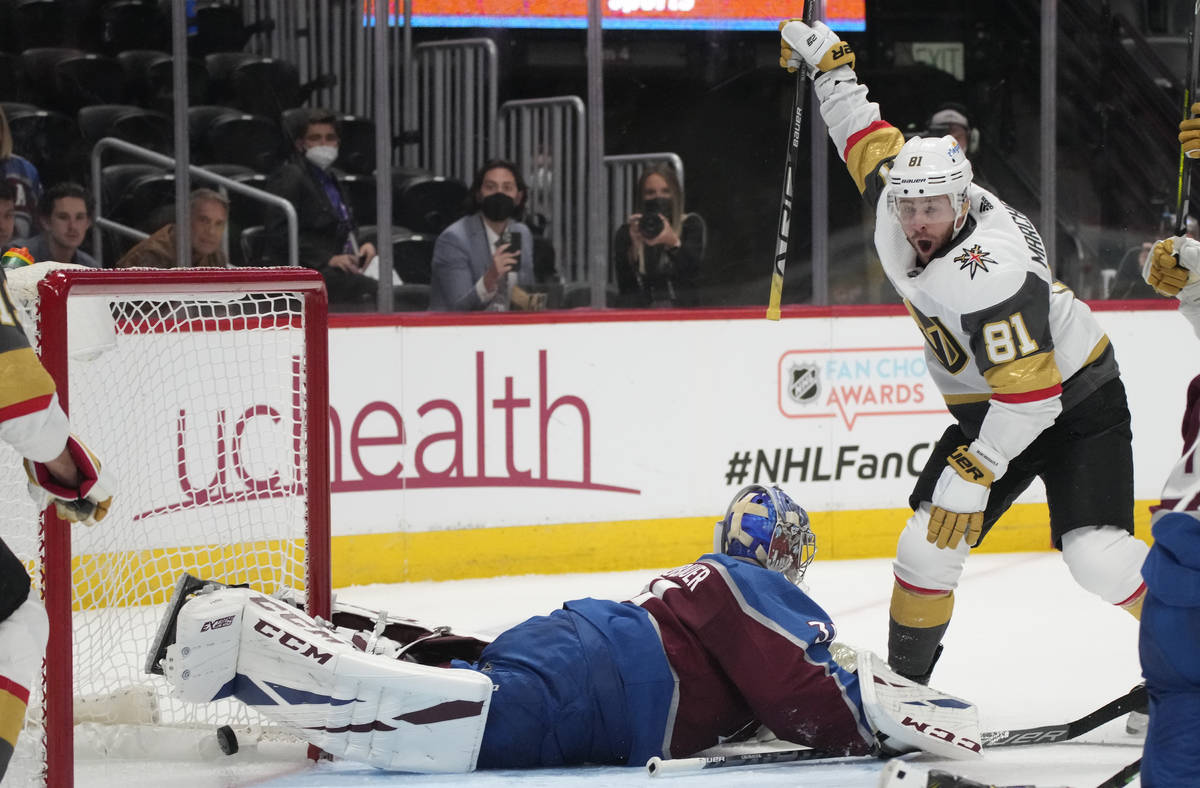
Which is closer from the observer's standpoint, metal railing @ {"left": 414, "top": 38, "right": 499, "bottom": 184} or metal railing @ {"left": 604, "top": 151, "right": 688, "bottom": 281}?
metal railing @ {"left": 414, "top": 38, "right": 499, "bottom": 184}

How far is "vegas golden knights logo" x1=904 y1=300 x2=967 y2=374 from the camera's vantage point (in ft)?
9.95

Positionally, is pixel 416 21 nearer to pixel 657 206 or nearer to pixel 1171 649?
pixel 657 206

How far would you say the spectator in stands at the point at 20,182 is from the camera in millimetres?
4543

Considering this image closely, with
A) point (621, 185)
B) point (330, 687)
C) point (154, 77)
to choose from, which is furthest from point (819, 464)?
point (330, 687)

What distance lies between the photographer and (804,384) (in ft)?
17.0

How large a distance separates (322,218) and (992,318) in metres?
2.73

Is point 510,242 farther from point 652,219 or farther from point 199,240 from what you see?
point 199,240

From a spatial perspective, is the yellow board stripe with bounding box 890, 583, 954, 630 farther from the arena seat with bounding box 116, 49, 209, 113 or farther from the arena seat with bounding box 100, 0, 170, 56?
the arena seat with bounding box 100, 0, 170, 56

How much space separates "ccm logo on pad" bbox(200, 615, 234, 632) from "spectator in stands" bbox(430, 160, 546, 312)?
257 centimetres

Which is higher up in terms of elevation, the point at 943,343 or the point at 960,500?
the point at 943,343

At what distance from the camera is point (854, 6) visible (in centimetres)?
554

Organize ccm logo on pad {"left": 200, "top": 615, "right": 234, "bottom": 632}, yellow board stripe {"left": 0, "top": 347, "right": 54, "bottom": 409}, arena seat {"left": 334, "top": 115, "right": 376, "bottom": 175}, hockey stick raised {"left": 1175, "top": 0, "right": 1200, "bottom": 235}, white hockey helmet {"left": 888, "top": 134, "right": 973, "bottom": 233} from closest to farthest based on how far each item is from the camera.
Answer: yellow board stripe {"left": 0, "top": 347, "right": 54, "bottom": 409} < ccm logo on pad {"left": 200, "top": 615, "right": 234, "bottom": 632} < white hockey helmet {"left": 888, "top": 134, "right": 973, "bottom": 233} < hockey stick raised {"left": 1175, "top": 0, "right": 1200, "bottom": 235} < arena seat {"left": 334, "top": 115, "right": 376, "bottom": 175}

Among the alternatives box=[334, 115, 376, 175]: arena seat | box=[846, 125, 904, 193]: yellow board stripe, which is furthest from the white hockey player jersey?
box=[334, 115, 376, 175]: arena seat

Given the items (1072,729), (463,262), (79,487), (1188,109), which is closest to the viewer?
(79,487)
